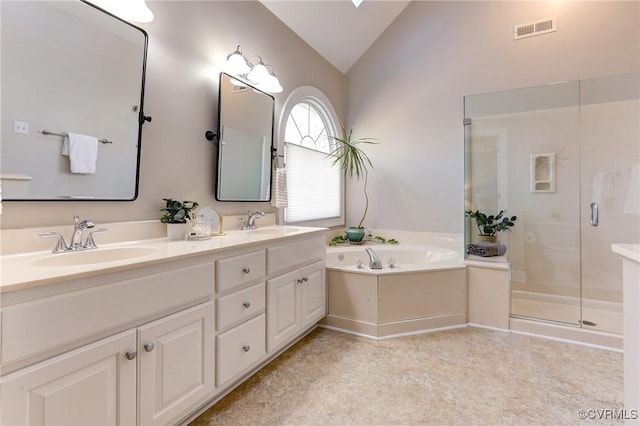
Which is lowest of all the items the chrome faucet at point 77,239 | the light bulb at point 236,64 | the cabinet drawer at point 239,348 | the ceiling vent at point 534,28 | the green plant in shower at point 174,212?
the cabinet drawer at point 239,348

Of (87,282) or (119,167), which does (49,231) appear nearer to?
(119,167)

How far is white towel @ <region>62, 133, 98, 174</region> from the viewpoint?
1.35 m

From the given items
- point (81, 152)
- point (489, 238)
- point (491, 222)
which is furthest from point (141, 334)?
point (491, 222)

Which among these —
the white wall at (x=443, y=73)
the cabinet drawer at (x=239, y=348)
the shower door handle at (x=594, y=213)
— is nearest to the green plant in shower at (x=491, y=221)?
the white wall at (x=443, y=73)

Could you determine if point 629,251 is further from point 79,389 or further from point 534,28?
point 534,28

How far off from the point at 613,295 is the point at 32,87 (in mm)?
4220

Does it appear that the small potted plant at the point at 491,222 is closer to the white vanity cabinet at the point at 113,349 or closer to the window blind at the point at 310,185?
the window blind at the point at 310,185

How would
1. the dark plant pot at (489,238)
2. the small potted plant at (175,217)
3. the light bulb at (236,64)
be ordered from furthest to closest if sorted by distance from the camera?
the dark plant pot at (489,238) → the light bulb at (236,64) → the small potted plant at (175,217)

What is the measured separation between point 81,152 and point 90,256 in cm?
47

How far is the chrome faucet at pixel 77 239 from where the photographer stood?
4.24 ft

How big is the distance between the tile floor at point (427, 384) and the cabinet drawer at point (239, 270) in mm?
618

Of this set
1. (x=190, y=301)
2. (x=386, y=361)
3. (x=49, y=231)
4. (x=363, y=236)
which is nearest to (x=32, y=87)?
(x=49, y=231)

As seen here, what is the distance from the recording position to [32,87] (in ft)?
4.03

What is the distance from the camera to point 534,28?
114 inches
